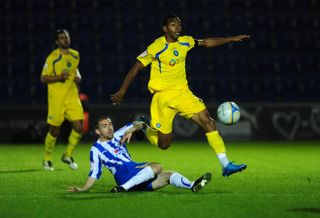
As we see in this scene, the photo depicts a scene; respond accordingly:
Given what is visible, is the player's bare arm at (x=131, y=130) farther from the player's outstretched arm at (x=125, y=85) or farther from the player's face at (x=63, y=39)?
the player's face at (x=63, y=39)

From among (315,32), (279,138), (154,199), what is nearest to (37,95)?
(279,138)

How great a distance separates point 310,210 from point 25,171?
17.8 ft

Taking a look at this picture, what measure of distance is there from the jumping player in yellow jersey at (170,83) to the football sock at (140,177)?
52.1 inches

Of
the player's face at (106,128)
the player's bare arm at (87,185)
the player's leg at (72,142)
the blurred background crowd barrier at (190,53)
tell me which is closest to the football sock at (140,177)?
the player's bare arm at (87,185)

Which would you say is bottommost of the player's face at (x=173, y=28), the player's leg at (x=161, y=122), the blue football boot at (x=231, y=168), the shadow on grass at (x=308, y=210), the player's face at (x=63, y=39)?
the blue football boot at (x=231, y=168)

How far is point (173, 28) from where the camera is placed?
8492 mm

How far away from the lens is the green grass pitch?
6223 millimetres

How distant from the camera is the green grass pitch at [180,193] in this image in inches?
245

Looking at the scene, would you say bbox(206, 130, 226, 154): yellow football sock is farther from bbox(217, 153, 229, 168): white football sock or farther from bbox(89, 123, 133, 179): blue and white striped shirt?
bbox(89, 123, 133, 179): blue and white striped shirt

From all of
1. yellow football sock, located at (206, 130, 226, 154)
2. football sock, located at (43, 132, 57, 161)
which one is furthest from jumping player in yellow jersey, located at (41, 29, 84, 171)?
yellow football sock, located at (206, 130, 226, 154)

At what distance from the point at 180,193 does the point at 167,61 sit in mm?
1875

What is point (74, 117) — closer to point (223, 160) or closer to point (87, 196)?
point (223, 160)

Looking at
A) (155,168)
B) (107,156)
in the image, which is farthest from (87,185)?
(155,168)

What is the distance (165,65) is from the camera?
8.73 m
